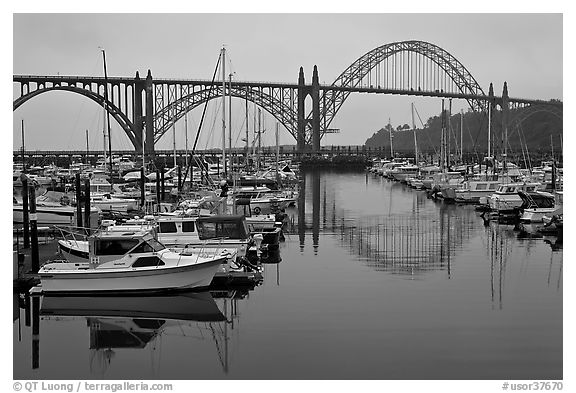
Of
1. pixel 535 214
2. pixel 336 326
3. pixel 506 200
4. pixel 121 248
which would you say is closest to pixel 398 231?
pixel 535 214

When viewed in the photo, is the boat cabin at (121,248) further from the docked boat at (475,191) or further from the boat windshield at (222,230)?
the docked boat at (475,191)

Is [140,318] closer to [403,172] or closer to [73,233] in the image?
[73,233]

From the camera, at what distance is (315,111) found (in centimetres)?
12762

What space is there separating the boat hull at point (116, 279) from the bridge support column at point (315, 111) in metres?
107

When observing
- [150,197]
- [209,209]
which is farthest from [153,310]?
[150,197]

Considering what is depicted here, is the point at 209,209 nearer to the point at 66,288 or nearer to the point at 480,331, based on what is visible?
A: the point at 66,288

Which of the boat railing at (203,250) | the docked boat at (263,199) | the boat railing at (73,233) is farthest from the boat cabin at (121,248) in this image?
the docked boat at (263,199)

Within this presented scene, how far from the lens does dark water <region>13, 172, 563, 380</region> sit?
1556cm

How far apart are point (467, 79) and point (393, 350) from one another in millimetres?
127968

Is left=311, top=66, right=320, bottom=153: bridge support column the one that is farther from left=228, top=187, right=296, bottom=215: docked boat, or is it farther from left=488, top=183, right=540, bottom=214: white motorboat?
left=488, top=183, right=540, bottom=214: white motorboat

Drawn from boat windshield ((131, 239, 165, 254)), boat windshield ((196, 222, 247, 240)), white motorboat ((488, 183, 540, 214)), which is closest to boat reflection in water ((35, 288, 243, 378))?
boat windshield ((131, 239, 165, 254))

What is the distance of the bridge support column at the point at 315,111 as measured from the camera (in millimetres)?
127250

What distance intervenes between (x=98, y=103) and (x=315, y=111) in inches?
1732

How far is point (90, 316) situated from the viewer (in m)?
20.0
